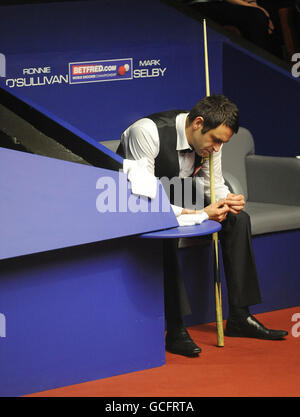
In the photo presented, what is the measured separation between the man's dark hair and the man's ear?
2 cm

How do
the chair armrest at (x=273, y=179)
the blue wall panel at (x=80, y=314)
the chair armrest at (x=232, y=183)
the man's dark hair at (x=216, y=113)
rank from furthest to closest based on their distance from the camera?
the chair armrest at (x=273, y=179)
the chair armrest at (x=232, y=183)
the man's dark hair at (x=216, y=113)
the blue wall panel at (x=80, y=314)

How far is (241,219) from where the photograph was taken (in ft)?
12.4

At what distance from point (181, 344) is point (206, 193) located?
29.1 inches

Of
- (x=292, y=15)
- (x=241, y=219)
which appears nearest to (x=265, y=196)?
(x=241, y=219)

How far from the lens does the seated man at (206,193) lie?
3.55 metres

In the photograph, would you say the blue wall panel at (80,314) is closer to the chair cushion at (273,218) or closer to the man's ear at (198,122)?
the man's ear at (198,122)

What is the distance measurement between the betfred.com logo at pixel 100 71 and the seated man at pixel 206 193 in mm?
841

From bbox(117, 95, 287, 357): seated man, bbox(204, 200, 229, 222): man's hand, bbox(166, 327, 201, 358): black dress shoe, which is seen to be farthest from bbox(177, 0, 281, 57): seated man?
bbox(166, 327, 201, 358): black dress shoe

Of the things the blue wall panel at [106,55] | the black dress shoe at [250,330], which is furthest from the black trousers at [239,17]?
the black dress shoe at [250,330]

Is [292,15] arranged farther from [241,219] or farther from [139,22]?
[241,219]

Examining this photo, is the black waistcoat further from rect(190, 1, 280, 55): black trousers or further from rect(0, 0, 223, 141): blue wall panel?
rect(190, 1, 280, 55): black trousers

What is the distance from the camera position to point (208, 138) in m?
3.60

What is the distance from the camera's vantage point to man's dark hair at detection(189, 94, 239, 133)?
3.53 meters

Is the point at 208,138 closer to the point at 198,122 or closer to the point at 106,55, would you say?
the point at 198,122
